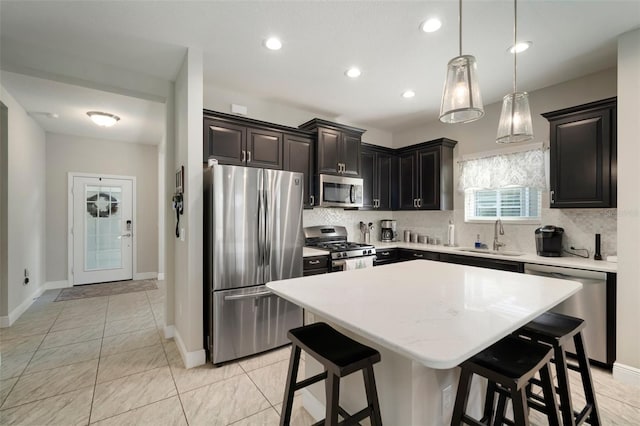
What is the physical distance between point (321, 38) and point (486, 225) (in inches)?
125

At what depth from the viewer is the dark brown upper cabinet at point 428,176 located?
13.8 ft

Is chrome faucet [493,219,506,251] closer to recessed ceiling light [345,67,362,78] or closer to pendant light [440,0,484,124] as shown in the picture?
recessed ceiling light [345,67,362,78]

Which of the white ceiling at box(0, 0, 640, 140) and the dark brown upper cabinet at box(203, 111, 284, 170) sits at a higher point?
the white ceiling at box(0, 0, 640, 140)

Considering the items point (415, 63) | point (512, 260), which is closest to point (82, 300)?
point (415, 63)

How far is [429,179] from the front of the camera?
4348 mm

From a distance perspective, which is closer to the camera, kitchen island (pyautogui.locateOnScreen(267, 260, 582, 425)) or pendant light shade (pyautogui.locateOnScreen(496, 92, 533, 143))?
kitchen island (pyautogui.locateOnScreen(267, 260, 582, 425))

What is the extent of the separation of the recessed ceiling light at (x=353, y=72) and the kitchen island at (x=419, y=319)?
213cm

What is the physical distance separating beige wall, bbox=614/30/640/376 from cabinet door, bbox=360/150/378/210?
274 cm

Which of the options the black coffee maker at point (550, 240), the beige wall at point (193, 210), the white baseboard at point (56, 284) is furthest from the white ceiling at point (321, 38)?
the white baseboard at point (56, 284)

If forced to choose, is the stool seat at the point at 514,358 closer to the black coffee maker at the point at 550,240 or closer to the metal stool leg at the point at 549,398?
the metal stool leg at the point at 549,398

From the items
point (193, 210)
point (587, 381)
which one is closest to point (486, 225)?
point (587, 381)

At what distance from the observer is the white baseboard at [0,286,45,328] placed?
3.44 m

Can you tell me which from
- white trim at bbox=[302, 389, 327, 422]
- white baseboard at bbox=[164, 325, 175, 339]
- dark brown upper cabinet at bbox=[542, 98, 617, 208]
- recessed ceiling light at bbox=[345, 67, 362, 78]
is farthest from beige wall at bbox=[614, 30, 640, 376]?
white baseboard at bbox=[164, 325, 175, 339]

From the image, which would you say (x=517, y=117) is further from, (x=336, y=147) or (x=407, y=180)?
(x=407, y=180)
